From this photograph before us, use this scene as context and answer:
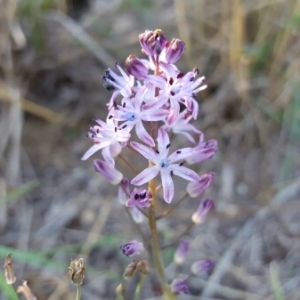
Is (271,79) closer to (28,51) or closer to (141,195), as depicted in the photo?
(28,51)

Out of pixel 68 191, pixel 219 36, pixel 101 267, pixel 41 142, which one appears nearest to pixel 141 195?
pixel 101 267

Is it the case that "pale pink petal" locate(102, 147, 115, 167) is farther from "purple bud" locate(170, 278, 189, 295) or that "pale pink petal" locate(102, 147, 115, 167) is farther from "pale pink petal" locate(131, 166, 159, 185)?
"purple bud" locate(170, 278, 189, 295)

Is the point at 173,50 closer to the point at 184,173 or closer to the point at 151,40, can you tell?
the point at 151,40

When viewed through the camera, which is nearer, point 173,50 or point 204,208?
point 173,50

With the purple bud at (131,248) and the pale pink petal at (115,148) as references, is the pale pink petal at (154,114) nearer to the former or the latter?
the pale pink petal at (115,148)

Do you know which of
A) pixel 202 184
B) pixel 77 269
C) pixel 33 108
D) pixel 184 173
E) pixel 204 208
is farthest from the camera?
pixel 33 108

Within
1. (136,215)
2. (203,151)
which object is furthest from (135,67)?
(136,215)
